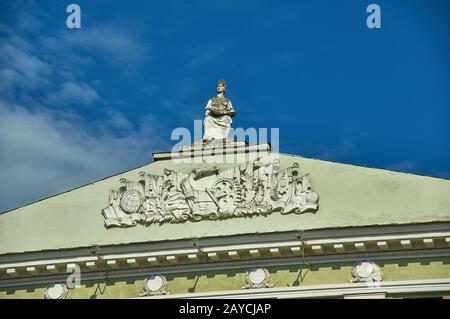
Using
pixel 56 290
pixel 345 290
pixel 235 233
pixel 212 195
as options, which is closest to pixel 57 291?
pixel 56 290

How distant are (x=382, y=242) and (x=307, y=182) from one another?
8.70ft

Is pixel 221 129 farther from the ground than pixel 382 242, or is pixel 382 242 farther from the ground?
pixel 221 129

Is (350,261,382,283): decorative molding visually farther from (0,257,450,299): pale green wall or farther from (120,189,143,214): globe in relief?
(120,189,143,214): globe in relief

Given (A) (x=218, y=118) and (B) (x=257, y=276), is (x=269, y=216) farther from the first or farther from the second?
(A) (x=218, y=118)

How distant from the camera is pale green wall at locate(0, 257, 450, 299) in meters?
29.2

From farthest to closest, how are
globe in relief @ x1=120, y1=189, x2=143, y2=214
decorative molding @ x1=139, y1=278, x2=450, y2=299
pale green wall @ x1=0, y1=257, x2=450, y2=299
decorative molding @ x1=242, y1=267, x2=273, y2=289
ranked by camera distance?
globe in relief @ x1=120, y1=189, x2=143, y2=214 → decorative molding @ x1=242, y1=267, x2=273, y2=289 → pale green wall @ x1=0, y1=257, x2=450, y2=299 → decorative molding @ x1=139, y1=278, x2=450, y2=299

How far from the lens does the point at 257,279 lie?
1189 inches

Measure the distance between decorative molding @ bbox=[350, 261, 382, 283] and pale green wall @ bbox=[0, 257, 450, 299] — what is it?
5.0 inches

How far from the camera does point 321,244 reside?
29625mm

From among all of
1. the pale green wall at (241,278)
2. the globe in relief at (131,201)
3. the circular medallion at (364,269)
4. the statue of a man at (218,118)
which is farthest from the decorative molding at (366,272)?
the globe in relief at (131,201)

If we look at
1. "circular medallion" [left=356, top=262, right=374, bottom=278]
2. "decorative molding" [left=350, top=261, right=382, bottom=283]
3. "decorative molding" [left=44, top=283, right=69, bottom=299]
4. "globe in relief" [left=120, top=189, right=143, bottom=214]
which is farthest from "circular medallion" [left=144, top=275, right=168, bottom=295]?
"circular medallion" [left=356, top=262, right=374, bottom=278]

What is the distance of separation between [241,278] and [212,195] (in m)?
2.35
